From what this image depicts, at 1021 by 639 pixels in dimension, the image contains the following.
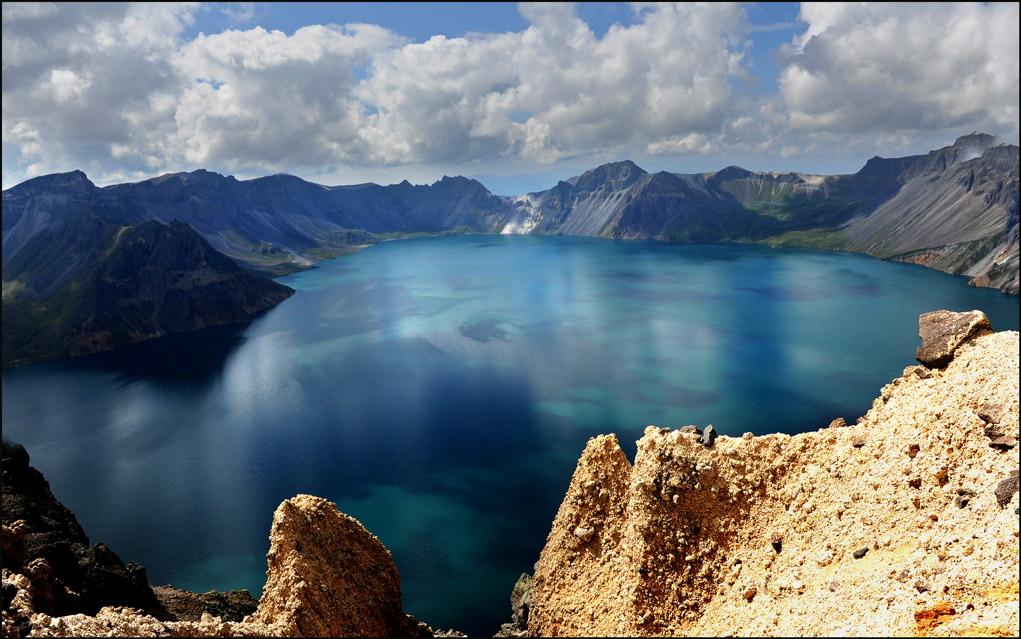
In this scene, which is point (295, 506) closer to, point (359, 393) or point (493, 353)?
point (359, 393)

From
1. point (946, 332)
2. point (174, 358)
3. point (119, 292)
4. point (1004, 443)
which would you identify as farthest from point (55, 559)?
point (119, 292)

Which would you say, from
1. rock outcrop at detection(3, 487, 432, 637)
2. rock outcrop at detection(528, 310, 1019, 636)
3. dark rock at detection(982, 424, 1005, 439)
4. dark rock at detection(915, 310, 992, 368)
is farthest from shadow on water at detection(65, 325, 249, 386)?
dark rock at detection(982, 424, 1005, 439)

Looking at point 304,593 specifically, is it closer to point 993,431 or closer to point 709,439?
point 709,439

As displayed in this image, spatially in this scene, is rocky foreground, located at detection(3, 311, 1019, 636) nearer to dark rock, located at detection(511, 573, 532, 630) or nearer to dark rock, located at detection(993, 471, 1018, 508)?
dark rock, located at detection(993, 471, 1018, 508)

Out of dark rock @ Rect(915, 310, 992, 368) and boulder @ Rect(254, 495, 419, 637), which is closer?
dark rock @ Rect(915, 310, 992, 368)

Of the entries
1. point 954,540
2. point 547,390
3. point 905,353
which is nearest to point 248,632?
point 954,540

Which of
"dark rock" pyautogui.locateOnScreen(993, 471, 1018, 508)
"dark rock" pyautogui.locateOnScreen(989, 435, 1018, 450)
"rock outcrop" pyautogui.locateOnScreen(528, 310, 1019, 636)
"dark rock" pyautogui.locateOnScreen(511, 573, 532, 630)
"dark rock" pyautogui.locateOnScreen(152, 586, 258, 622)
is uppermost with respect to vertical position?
"dark rock" pyautogui.locateOnScreen(989, 435, 1018, 450)
